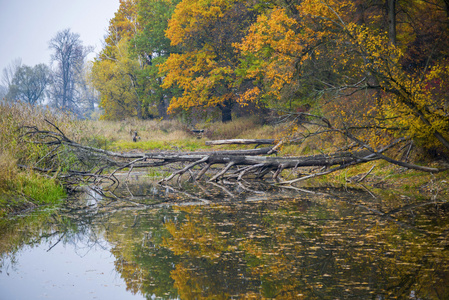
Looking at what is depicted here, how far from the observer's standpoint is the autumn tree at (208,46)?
2673 centimetres

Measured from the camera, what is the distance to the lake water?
479 cm

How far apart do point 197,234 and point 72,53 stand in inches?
2442

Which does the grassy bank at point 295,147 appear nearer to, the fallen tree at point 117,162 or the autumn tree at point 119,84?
the fallen tree at point 117,162

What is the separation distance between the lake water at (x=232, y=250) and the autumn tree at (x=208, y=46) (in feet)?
57.6

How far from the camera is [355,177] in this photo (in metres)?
14.1

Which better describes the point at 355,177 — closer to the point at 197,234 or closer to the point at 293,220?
the point at 293,220

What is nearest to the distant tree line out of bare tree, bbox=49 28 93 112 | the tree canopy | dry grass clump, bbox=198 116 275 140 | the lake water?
bare tree, bbox=49 28 93 112

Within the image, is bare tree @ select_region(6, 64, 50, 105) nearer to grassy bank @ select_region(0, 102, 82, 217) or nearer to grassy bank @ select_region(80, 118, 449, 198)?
grassy bank @ select_region(80, 118, 449, 198)

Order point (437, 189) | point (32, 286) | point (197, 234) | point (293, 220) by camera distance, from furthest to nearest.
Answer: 1. point (437, 189)
2. point (293, 220)
3. point (197, 234)
4. point (32, 286)

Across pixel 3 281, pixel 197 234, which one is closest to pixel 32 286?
pixel 3 281

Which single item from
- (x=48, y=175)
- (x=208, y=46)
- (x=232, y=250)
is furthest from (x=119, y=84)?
(x=232, y=250)

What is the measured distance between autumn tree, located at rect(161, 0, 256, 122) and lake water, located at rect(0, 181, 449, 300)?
17.6 meters

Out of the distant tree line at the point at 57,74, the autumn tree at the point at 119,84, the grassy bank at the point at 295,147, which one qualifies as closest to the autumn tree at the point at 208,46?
the grassy bank at the point at 295,147

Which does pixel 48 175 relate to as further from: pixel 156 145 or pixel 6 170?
pixel 156 145
